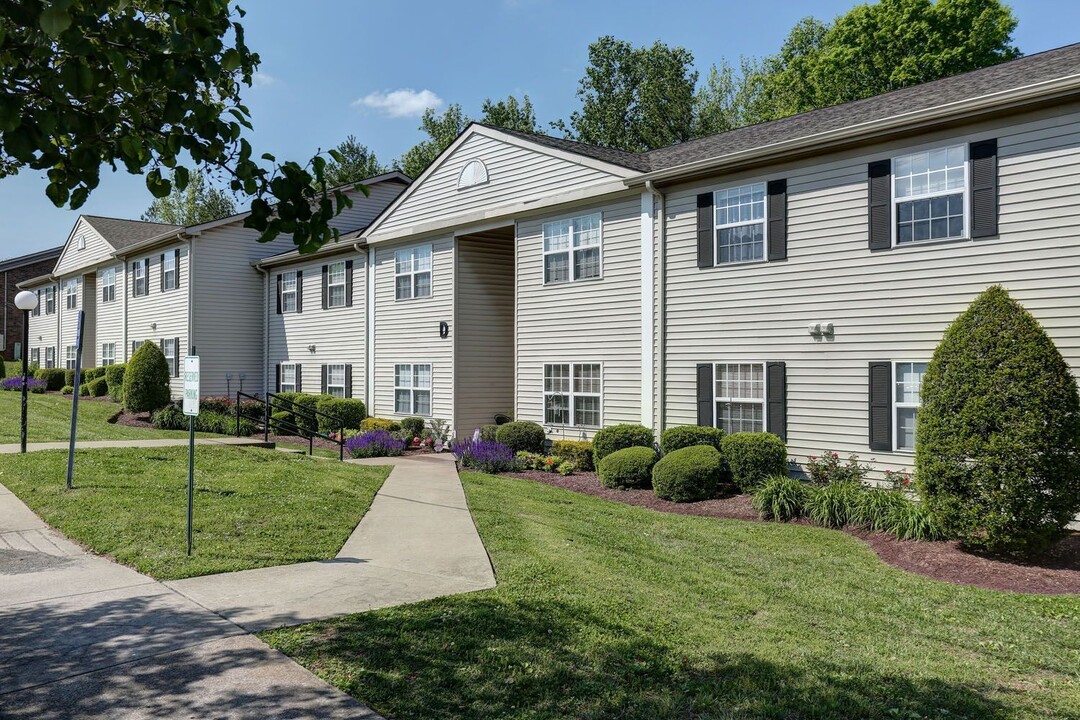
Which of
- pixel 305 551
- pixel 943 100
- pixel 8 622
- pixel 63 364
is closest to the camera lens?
pixel 8 622

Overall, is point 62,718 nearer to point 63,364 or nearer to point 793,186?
point 793,186

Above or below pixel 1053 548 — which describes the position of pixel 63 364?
above

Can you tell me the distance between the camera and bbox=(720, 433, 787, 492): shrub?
1220cm

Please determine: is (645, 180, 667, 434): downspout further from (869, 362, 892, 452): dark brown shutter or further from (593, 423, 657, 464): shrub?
(869, 362, 892, 452): dark brown shutter

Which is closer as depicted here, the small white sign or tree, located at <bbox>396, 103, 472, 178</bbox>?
the small white sign

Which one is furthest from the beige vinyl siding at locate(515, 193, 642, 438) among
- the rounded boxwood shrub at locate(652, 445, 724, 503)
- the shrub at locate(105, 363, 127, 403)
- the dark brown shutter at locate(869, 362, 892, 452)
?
the shrub at locate(105, 363, 127, 403)

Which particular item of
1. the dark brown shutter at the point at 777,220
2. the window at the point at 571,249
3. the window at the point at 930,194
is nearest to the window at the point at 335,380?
the window at the point at 571,249

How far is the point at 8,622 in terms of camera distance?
5504 millimetres

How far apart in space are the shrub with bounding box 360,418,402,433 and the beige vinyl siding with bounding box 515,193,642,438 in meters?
4.08

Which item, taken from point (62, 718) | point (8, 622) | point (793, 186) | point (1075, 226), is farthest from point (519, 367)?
point (62, 718)

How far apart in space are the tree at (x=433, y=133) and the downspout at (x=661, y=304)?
3509 centimetres

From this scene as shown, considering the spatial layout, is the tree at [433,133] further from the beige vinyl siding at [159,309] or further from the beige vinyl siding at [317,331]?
the beige vinyl siding at [317,331]

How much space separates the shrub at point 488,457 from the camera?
51.8 feet

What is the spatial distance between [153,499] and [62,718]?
5961 millimetres
